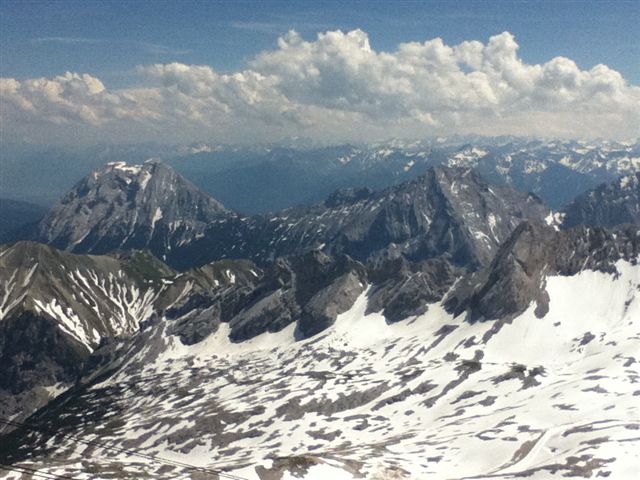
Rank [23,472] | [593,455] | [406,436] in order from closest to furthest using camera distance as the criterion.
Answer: [593,455]
[23,472]
[406,436]

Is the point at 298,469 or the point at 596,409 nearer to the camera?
the point at 298,469

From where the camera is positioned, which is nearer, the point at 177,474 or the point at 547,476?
the point at 547,476

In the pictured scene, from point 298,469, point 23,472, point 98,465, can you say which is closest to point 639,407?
point 298,469

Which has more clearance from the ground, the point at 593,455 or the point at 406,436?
the point at 593,455

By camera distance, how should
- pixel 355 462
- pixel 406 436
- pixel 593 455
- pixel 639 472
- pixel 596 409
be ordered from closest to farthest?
pixel 639 472
pixel 593 455
pixel 355 462
pixel 596 409
pixel 406 436

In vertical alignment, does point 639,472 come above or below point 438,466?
above

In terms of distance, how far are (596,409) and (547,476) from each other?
62.2 metres

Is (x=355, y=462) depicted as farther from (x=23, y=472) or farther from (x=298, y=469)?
(x=23, y=472)

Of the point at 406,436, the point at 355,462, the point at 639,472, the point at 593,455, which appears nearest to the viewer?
the point at 639,472

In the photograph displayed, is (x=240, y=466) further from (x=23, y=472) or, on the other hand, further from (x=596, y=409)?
(x=596, y=409)

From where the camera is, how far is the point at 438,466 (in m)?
155

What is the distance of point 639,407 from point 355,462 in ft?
282

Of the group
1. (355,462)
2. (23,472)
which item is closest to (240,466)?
(355,462)

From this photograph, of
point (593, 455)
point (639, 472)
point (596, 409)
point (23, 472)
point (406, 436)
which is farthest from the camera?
point (406, 436)
